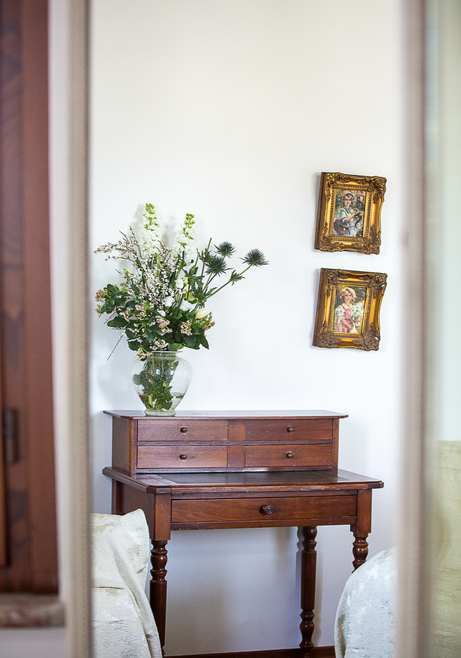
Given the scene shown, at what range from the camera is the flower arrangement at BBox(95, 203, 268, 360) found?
2.98 m

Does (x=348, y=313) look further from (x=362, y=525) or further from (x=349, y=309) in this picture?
(x=362, y=525)

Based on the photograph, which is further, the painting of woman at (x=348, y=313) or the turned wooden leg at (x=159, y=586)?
the painting of woman at (x=348, y=313)

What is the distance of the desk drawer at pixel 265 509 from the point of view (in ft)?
8.75

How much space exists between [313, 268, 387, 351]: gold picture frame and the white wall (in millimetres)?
73

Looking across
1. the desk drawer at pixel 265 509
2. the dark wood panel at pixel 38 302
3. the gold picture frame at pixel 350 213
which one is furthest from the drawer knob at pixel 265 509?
the dark wood panel at pixel 38 302

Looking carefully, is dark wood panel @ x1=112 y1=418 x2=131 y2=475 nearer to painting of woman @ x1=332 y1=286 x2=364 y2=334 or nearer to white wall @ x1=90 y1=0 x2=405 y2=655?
white wall @ x1=90 y1=0 x2=405 y2=655

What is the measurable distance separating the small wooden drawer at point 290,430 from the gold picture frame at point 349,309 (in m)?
0.55

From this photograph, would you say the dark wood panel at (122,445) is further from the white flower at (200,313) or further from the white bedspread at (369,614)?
the white bedspread at (369,614)

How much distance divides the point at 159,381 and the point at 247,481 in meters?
0.59

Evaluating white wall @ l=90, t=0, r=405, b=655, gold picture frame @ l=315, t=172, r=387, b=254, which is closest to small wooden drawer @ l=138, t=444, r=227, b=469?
white wall @ l=90, t=0, r=405, b=655

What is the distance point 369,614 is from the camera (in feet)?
7.21

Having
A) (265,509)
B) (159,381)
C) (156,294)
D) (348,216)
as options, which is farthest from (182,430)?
(348,216)

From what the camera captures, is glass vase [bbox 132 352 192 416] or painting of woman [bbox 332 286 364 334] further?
painting of woman [bbox 332 286 364 334]

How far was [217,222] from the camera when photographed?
349 cm
